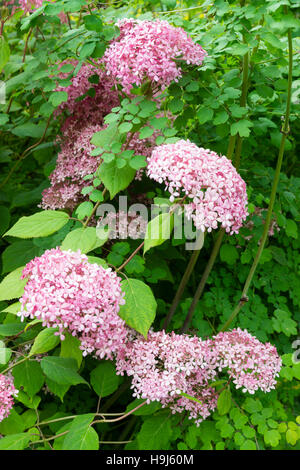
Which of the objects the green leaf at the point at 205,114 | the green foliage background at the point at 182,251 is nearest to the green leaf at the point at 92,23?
the green foliage background at the point at 182,251

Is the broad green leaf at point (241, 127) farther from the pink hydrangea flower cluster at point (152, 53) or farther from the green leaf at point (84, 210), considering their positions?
the green leaf at point (84, 210)

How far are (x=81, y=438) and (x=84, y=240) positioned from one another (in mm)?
432

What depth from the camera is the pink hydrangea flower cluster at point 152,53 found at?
3.42 feet

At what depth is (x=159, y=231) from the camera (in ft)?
3.23

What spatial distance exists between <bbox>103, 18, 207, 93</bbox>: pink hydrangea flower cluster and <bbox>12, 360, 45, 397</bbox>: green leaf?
72 cm

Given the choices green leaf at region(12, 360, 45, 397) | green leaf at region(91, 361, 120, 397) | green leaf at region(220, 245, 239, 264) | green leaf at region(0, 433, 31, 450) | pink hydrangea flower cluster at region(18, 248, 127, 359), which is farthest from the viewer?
green leaf at region(220, 245, 239, 264)

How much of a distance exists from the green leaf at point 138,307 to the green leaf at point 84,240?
12 cm

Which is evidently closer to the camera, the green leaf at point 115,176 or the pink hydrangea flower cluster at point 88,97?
the green leaf at point 115,176

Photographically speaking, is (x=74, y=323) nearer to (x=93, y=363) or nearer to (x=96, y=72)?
(x=93, y=363)

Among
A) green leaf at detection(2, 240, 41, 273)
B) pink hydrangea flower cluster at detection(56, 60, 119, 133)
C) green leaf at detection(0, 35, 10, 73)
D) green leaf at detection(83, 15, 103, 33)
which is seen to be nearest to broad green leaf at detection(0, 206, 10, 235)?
green leaf at detection(2, 240, 41, 273)

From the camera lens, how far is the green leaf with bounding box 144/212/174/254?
98cm

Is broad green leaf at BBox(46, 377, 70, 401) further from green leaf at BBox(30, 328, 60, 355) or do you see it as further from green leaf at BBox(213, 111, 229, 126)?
green leaf at BBox(213, 111, 229, 126)

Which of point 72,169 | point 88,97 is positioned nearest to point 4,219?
point 72,169
